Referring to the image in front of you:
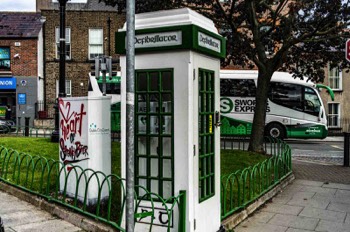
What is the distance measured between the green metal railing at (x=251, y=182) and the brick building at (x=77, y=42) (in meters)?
22.4

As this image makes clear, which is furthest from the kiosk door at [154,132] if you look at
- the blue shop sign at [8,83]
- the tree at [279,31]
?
the blue shop sign at [8,83]

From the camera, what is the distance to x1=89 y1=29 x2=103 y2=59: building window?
32.2 meters

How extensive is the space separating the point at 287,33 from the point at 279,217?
770 centimetres

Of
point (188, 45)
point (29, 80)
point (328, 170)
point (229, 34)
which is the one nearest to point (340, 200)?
point (328, 170)

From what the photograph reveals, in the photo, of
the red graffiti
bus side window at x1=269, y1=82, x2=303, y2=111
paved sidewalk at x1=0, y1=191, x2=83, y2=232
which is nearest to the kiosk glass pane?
paved sidewalk at x1=0, y1=191, x2=83, y2=232

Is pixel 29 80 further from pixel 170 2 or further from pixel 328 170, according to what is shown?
pixel 328 170

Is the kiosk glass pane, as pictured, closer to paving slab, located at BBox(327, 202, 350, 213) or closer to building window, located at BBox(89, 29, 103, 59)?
paving slab, located at BBox(327, 202, 350, 213)

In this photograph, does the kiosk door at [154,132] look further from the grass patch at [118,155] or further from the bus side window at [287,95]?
the bus side window at [287,95]

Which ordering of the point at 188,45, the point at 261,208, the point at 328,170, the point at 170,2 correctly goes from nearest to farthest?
the point at 188,45 < the point at 261,208 < the point at 328,170 < the point at 170,2

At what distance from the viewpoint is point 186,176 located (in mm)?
5156

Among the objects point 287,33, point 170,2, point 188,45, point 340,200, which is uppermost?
point 170,2

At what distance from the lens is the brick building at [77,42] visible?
31.7 meters

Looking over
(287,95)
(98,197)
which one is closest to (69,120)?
(98,197)

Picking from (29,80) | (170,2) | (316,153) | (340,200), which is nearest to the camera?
(340,200)
